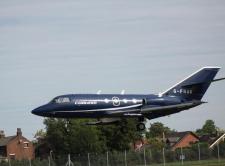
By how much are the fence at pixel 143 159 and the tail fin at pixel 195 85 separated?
6.56 meters

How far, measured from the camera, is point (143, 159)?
248ft

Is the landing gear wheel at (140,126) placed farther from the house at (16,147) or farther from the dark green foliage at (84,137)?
the house at (16,147)

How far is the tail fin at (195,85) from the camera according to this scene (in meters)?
73.3

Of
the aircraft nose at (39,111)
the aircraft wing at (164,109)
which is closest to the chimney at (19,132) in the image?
the aircraft wing at (164,109)

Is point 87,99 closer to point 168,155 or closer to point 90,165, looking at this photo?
point 90,165

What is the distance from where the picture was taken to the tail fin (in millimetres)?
73312

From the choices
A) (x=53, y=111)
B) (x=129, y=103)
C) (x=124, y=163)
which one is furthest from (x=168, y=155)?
(x=53, y=111)

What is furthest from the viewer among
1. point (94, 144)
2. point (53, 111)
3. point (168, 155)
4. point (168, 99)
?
point (94, 144)

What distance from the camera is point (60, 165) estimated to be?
68.2 m

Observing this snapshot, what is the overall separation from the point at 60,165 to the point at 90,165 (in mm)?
2718

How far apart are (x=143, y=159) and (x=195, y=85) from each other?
9194mm

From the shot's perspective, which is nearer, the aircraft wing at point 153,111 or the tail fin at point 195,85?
the aircraft wing at point 153,111

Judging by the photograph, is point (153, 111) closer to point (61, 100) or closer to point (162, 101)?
point (162, 101)

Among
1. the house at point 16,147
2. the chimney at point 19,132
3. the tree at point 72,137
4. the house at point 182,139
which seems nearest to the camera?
the tree at point 72,137
